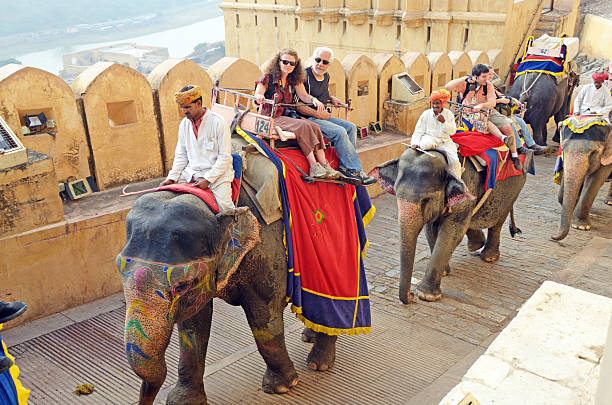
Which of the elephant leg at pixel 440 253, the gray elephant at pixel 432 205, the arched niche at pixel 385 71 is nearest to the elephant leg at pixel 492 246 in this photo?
the gray elephant at pixel 432 205

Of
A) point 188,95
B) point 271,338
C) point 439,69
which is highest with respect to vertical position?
point 188,95

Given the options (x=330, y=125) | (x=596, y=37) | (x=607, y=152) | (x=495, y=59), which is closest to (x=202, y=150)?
(x=330, y=125)

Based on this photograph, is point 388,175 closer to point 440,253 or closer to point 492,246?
point 440,253

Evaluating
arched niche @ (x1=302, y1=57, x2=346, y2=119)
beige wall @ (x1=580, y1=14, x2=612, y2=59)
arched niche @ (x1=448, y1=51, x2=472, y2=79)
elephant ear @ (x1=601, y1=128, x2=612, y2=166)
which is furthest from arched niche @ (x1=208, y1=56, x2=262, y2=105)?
beige wall @ (x1=580, y1=14, x2=612, y2=59)

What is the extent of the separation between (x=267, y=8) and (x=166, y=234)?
17.4m

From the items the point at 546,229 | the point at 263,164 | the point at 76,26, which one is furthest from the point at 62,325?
the point at 76,26

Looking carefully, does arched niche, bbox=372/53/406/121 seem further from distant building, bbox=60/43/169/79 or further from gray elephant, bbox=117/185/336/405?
gray elephant, bbox=117/185/336/405

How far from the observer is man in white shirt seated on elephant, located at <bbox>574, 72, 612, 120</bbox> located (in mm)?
8484

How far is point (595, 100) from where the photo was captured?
8547 millimetres

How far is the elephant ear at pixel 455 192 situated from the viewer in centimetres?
591

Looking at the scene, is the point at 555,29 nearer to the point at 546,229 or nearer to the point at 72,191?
the point at 546,229

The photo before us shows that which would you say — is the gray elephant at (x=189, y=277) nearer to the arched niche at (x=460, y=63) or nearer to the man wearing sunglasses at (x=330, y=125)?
the man wearing sunglasses at (x=330, y=125)

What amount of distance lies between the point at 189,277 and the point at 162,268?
19cm

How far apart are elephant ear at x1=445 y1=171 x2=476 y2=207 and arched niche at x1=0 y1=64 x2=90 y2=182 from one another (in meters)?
4.49
